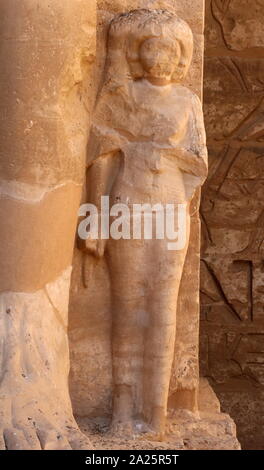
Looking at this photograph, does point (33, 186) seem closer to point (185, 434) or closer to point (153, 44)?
point (153, 44)

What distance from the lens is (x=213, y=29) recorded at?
5191mm

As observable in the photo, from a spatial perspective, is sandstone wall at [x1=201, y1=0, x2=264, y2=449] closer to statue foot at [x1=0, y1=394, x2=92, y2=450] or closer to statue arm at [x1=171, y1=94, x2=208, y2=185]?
statue arm at [x1=171, y1=94, x2=208, y2=185]

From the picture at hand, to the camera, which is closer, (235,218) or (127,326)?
(127,326)

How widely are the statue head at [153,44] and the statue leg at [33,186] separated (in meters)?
0.19

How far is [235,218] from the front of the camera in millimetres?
5219

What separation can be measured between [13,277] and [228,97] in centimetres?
242

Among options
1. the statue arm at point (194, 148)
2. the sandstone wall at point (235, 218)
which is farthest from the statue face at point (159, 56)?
the sandstone wall at point (235, 218)

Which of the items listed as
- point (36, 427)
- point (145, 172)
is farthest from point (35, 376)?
point (145, 172)

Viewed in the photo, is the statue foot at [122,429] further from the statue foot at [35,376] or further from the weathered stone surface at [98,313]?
the statue foot at [35,376]

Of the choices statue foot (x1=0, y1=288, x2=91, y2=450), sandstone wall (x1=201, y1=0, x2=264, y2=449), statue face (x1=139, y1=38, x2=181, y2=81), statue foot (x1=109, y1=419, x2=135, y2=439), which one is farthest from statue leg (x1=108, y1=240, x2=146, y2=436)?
sandstone wall (x1=201, y1=0, x2=264, y2=449)

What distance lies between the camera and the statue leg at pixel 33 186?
305cm

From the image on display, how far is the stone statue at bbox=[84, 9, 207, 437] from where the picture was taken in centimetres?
329

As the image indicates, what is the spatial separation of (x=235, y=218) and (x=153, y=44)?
2.07 metres

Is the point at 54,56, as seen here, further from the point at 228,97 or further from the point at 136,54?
the point at 228,97
